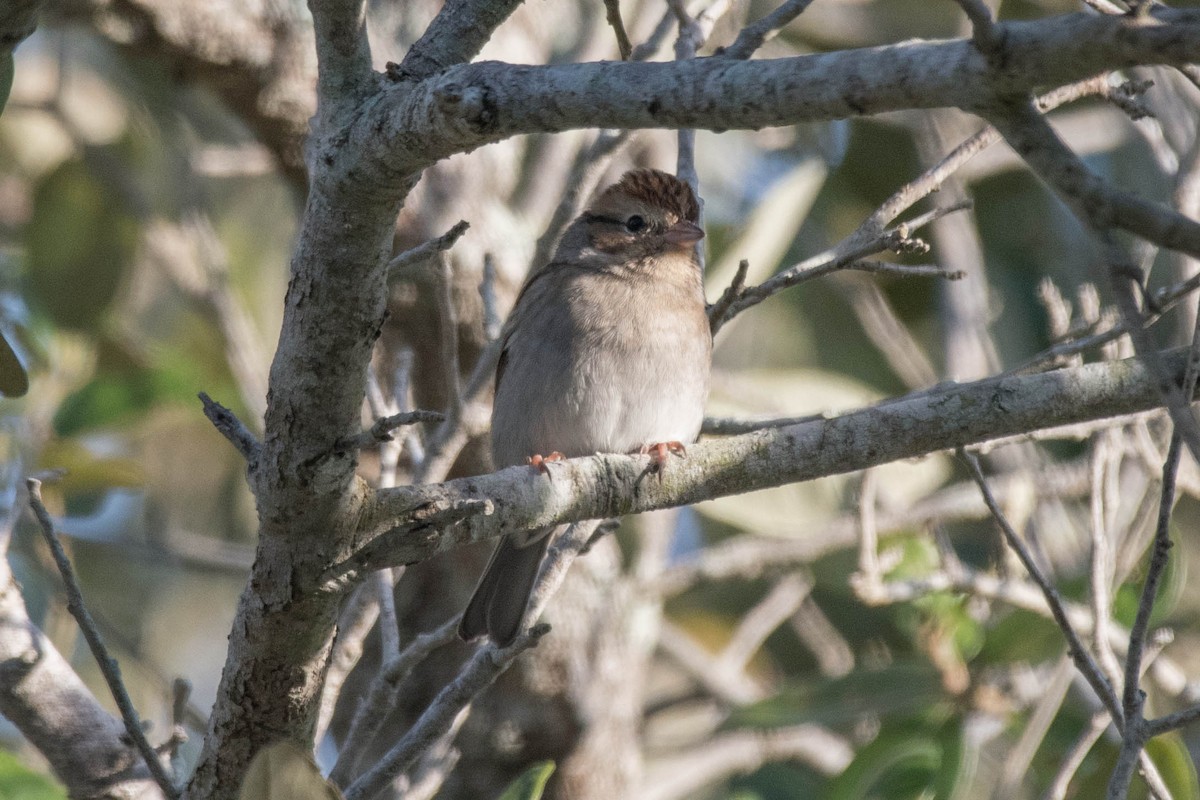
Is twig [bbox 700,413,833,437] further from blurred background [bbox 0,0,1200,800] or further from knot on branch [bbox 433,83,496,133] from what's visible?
knot on branch [bbox 433,83,496,133]

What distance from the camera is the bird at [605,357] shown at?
376 cm

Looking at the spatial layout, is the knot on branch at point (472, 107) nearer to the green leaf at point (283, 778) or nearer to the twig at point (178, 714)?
the green leaf at point (283, 778)

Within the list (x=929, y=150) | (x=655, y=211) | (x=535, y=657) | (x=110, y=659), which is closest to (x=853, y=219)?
(x=929, y=150)

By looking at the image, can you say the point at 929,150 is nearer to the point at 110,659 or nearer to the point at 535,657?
the point at 535,657

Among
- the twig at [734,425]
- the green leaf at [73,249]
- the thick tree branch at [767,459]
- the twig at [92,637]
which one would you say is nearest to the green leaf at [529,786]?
the thick tree branch at [767,459]

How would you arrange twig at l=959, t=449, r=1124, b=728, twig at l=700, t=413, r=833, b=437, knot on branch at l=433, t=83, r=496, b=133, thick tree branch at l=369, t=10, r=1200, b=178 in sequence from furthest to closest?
twig at l=700, t=413, r=833, b=437 → twig at l=959, t=449, r=1124, b=728 → knot on branch at l=433, t=83, r=496, b=133 → thick tree branch at l=369, t=10, r=1200, b=178

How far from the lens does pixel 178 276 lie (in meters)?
5.39

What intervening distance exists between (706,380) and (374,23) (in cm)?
175

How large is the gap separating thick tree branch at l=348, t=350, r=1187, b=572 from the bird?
1113 mm

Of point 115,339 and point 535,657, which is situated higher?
point 115,339

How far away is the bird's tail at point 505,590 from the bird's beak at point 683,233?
97 cm

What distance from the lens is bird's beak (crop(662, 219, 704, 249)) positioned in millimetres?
3984

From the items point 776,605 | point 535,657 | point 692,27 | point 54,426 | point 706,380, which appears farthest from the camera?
point 776,605

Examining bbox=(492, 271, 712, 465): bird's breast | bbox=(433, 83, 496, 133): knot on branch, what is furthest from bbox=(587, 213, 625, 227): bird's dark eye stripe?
bbox=(433, 83, 496, 133): knot on branch
